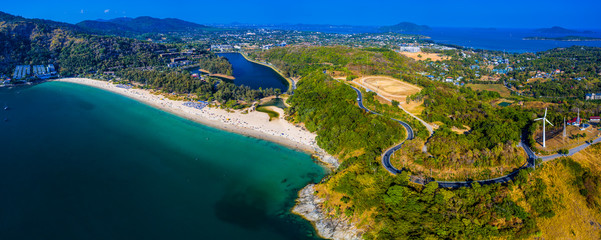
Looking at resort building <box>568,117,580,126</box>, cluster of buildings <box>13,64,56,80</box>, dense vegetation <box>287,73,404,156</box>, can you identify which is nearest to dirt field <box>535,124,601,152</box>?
resort building <box>568,117,580,126</box>

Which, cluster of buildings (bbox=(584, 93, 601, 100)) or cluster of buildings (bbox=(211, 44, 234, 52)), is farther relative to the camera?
cluster of buildings (bbox=(211, 44, 234, 52))

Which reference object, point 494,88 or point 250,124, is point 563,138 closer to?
point 250,124

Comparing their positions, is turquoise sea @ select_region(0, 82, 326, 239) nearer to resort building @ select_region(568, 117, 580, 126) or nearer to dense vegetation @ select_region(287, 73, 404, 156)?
dense vegetation @ select_region(287, 73, 404, 156)

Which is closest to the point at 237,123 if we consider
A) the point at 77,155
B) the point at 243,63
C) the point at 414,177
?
the point at 77,155

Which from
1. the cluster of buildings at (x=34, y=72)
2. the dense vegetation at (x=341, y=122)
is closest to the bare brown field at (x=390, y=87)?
the dense vegetation at (x=341, y=122)

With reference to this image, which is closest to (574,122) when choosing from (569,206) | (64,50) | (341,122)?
(569,206)

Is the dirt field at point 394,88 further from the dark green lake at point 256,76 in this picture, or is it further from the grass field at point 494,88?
the grass field at point 494,88

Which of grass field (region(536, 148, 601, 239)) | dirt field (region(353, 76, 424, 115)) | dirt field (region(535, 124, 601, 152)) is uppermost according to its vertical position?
dirt field (region(353, 76, 424, 115))
